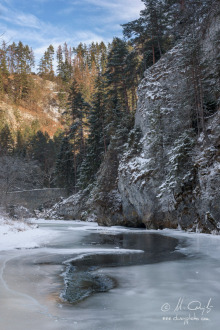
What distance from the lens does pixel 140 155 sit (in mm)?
23672

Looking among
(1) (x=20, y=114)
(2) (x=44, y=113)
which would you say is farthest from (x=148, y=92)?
(2) (x=44, y=113)

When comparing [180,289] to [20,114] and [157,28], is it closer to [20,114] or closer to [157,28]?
[157,28]

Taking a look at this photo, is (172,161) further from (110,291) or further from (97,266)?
(110,291)

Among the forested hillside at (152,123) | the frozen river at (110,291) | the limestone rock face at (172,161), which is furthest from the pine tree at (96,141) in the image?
the frozen river at (110,291)

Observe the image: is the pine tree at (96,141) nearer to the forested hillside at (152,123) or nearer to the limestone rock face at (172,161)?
the forested hillside at (152,123)

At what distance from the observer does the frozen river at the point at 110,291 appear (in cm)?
416

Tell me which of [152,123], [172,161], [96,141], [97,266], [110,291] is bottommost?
[97,266]

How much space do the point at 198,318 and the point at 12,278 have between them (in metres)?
4.61

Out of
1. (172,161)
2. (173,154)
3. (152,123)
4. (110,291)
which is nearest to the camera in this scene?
(110,291)

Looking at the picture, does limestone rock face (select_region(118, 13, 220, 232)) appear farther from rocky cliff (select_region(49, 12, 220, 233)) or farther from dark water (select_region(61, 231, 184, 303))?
dark water (select_region(61, 231, 184, 303))
